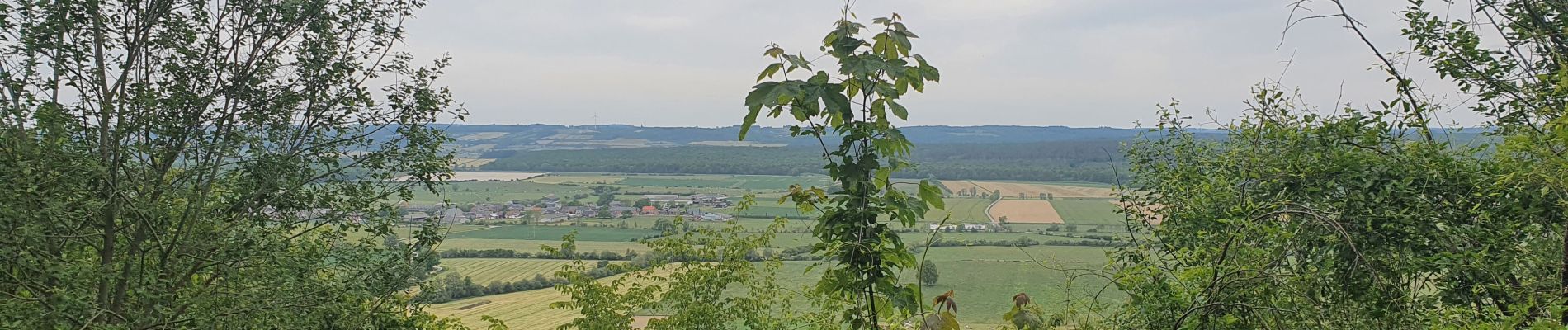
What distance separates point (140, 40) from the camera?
16.5ft

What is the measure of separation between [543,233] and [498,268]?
7.75 ft

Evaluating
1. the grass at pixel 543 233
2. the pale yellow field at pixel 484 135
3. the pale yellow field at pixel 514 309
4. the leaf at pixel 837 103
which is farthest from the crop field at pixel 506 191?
the leaf at pixel 837 103

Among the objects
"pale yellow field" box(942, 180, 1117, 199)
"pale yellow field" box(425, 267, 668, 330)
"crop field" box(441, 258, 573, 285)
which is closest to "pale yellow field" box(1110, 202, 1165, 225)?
"pale yellow field" box(425, 267, 668, 330)

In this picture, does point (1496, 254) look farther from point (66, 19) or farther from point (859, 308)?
point (66, 19)

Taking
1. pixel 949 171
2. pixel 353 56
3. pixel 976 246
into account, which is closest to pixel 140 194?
pixel 353 56

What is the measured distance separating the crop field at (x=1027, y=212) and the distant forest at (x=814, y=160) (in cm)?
72

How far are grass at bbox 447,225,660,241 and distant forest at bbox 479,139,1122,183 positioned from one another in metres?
3.86

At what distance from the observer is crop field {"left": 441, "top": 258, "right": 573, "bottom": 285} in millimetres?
13500

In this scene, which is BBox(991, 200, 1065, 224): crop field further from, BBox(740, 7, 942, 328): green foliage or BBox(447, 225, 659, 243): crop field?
BBox(740, 7, 942, 328): green foliage

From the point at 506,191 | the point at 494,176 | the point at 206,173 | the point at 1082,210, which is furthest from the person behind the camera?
the point at 494,176

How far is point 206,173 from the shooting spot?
17.6ft

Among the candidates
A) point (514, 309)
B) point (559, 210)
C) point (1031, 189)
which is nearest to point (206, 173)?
point (514, 309)

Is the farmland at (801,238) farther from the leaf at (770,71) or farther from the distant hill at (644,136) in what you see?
the distant hill at (644,136)

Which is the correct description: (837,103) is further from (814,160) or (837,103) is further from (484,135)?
(484,135)
